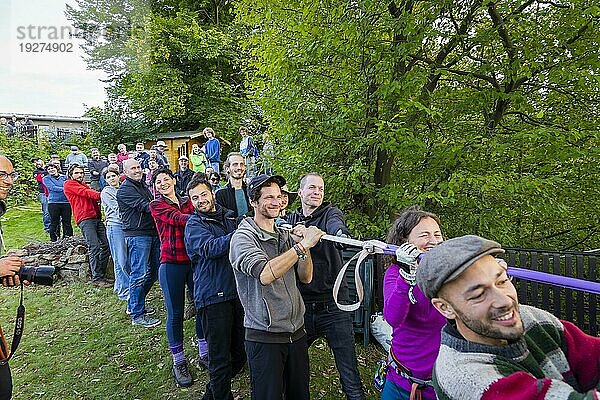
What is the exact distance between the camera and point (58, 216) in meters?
9.88

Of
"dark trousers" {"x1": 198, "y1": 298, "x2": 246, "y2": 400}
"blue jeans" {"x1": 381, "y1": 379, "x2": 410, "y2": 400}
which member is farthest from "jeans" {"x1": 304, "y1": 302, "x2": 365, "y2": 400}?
"blue jeans" {"x1": 381, "y1": 379, "x2": 410, "y2": 400}

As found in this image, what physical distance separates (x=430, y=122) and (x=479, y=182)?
3.56ft

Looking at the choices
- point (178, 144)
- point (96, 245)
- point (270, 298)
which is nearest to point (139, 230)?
point (96, 245)

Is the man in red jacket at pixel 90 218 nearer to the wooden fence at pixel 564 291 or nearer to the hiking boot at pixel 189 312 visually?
the hiking boot at pixel 189 312

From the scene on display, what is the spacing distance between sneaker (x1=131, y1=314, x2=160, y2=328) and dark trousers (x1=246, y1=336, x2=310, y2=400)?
334cm

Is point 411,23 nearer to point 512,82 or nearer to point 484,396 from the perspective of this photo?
point 512,82

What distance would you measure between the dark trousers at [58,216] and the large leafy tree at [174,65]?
416 inches

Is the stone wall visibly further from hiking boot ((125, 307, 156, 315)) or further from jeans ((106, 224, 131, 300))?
hiking boot ((125, 307, 156, 315))

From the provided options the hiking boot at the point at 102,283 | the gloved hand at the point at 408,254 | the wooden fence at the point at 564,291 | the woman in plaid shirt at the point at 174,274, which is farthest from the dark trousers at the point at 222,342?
the hiking boot at the point at 102,283

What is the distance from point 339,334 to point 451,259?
8.19ft

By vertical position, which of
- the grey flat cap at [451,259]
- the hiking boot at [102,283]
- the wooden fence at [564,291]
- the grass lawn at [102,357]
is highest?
the grey flat cap at [451,259]

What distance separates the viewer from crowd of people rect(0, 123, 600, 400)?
3.92 feet

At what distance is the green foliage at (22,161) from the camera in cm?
1677

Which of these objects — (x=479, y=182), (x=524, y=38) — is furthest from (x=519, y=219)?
(x=524, y=38)
